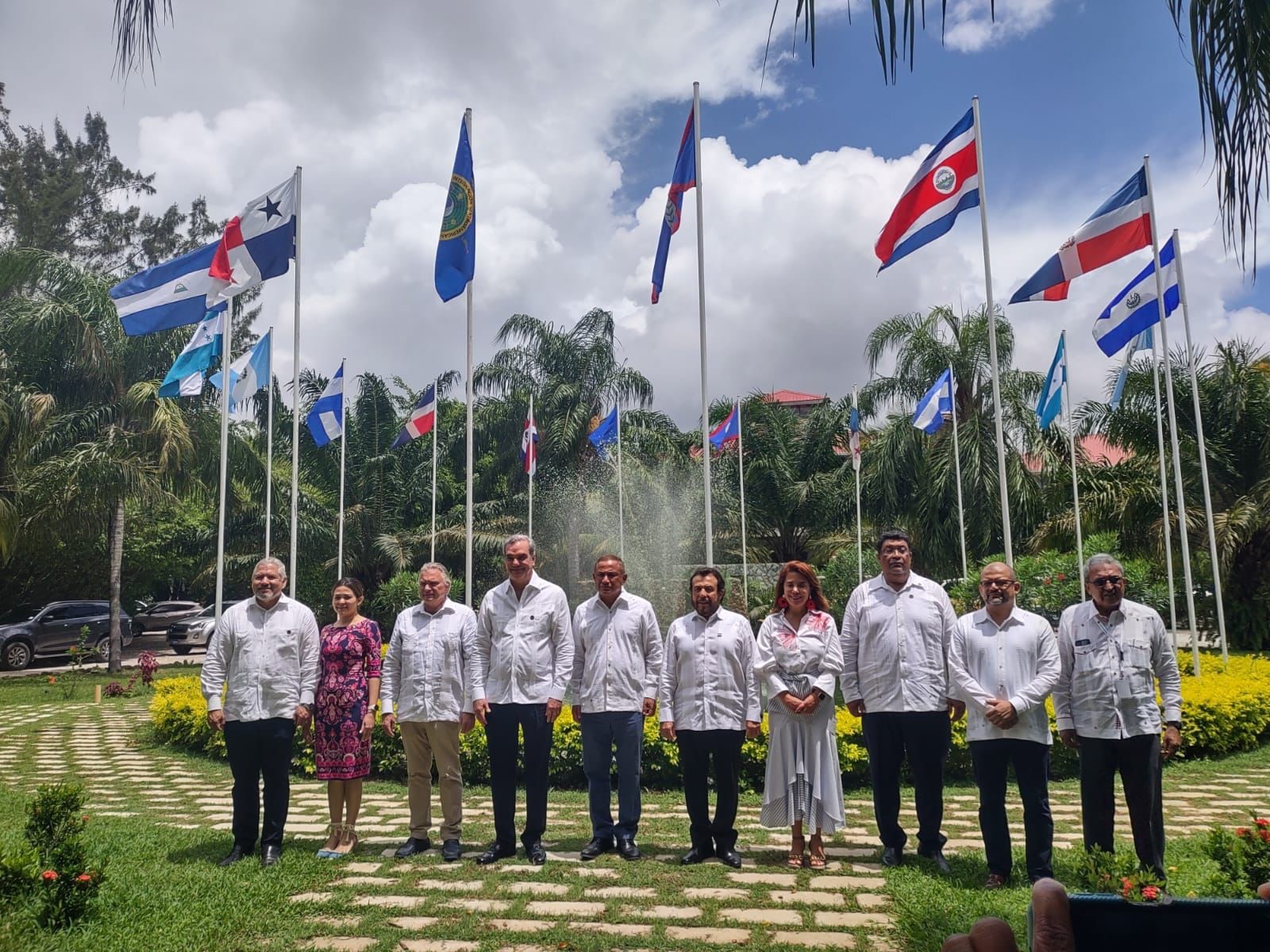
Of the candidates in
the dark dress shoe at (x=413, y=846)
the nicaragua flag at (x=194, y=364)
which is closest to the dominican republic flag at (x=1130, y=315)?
the dark dress shoe at (x=413, y=846)

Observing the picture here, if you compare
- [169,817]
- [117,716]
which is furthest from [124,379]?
[169,817]

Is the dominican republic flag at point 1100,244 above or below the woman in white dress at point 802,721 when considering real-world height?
above

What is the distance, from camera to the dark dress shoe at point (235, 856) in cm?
508

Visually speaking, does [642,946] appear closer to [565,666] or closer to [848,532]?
[565,666]

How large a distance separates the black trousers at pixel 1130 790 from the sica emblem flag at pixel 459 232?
228 inches

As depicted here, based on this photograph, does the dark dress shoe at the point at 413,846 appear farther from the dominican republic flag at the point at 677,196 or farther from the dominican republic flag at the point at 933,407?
the dominican republic flag at the point at 933,407

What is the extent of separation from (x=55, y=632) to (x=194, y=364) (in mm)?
13623

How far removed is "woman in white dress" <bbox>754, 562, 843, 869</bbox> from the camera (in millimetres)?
4992

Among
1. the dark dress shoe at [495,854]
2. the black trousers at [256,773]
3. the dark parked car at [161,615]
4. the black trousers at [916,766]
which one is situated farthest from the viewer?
the dark parked car at [161,615]

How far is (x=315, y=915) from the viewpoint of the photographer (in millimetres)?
4246

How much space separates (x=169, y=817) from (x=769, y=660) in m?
4.33

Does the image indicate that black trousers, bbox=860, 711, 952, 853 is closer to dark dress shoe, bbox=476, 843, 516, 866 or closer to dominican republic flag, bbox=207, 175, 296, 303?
dark dress shoe, bbox=476, 843, 516, 866

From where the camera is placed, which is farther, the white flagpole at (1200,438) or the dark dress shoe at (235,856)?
the white flagpole at (1200,438)

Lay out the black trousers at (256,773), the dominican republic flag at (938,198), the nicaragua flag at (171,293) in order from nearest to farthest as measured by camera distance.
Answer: the black trousers at (256,773) < the dominican republic flag at (938,198) < the nicaragua flag at (171,293)
